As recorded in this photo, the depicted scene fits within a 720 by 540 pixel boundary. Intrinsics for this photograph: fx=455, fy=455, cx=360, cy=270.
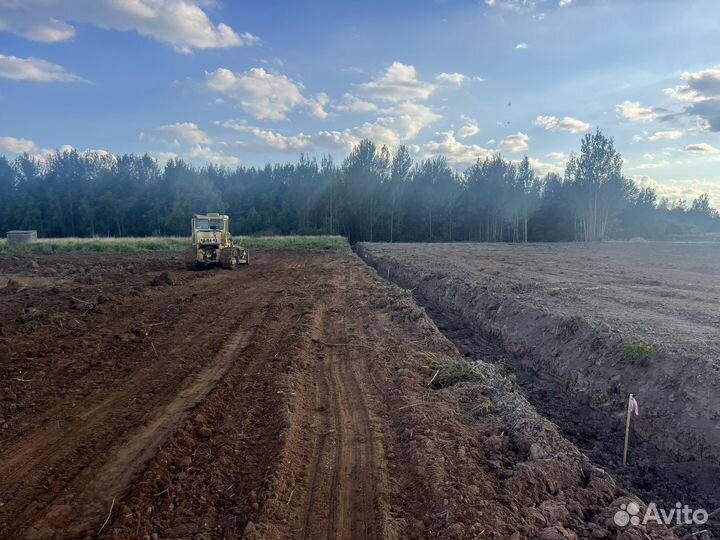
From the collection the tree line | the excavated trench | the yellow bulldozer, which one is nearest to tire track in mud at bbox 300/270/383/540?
the excavated trench

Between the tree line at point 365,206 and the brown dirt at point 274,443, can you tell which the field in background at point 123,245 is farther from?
the brown dirt at point 274,443

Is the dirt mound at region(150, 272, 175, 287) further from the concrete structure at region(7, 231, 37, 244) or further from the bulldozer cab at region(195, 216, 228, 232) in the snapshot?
the concrete structure at region(7, 231, 37, 244)

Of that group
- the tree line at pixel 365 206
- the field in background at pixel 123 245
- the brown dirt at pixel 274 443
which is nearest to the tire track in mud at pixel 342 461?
the brown dirt at pixel 274 443

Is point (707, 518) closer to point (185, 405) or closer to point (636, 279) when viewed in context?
point (185, 405)

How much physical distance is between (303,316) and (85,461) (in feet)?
26.2

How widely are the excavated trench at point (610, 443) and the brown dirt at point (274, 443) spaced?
0.94 metres

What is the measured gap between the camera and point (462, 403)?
714cm

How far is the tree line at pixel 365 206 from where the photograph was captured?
2837 inches

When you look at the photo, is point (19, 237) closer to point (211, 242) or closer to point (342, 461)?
point (211, 242)

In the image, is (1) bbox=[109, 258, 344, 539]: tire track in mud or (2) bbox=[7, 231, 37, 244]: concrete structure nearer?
(1) bbox=[109, 258, 344, 539]: tire track in mud

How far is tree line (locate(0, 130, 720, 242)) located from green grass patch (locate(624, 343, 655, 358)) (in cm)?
6330

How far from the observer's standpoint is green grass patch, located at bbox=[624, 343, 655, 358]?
8.02m

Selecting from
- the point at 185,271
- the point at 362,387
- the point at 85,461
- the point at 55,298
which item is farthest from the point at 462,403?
the point at 185,271

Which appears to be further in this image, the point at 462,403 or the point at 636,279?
the point at 636,279
